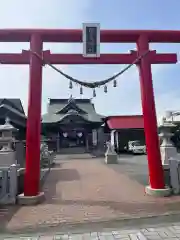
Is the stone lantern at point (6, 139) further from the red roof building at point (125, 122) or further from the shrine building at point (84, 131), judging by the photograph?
the red roof building at point (125, 122)

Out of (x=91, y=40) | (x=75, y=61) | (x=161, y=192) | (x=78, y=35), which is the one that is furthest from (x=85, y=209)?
(x=78, y=35)

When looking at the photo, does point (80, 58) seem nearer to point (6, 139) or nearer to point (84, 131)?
point (6, 139)

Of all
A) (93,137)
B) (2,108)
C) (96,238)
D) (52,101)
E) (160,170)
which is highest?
(52,101)

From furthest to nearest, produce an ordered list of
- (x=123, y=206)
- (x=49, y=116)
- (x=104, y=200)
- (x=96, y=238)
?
1. (x=49, y=116)
2. (x=104, y=200)
3. (x=123, y=206)
4. (x=96, y=238)

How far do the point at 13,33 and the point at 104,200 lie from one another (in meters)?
5.54

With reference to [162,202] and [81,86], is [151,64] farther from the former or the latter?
[162,202]

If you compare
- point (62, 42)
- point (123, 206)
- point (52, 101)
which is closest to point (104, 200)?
point (123, 206)

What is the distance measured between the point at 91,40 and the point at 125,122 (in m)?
24.4

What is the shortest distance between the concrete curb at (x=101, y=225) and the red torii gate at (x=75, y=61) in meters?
2.01

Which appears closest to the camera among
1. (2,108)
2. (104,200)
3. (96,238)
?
(96,238)

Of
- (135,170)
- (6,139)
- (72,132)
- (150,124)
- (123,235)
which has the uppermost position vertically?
(72,132)

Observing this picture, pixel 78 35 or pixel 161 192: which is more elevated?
pixel 78 35

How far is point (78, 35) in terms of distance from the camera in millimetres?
7418

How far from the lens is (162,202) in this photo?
6.35 metres
